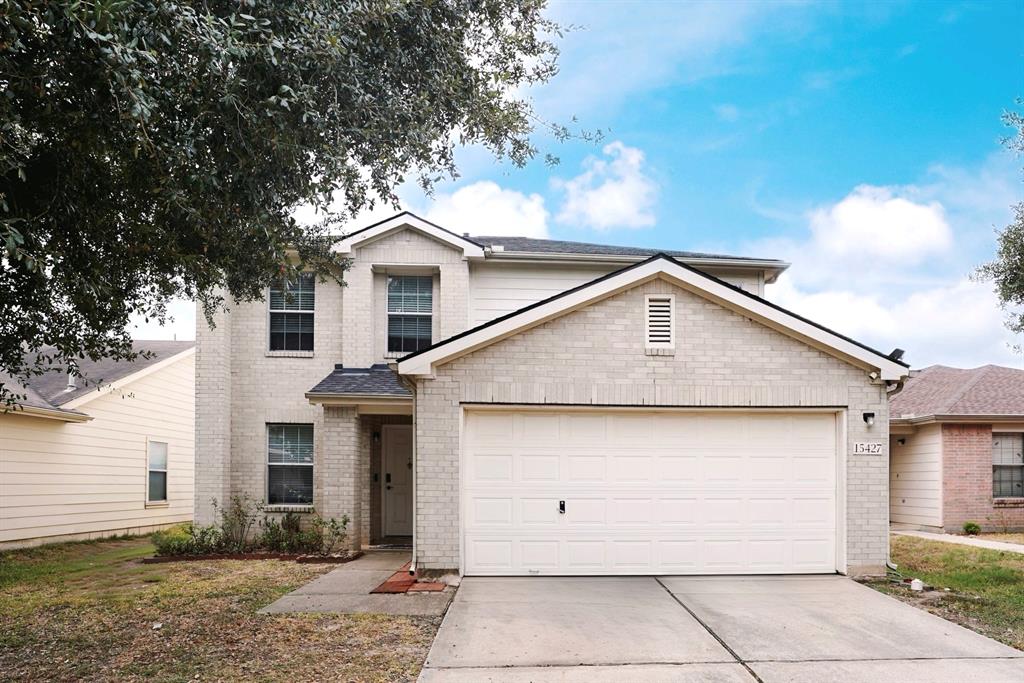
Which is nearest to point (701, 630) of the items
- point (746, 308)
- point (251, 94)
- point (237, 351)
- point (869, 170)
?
point (746, 308)

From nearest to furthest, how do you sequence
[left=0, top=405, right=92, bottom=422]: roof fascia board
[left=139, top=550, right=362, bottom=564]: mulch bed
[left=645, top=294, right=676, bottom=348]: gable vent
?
[left=645, top=294, right=676, bottom=348]: gable vent → [left=139, top=550, right=362, bottom=564]: mulch bed → [left=0, top=405, right=92, bottom=422]: roof fascia board

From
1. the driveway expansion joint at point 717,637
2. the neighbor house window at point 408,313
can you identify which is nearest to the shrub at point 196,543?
the neighbor house window at point 408,313

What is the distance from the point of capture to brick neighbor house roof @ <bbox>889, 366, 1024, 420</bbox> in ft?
54.9

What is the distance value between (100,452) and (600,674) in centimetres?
1531

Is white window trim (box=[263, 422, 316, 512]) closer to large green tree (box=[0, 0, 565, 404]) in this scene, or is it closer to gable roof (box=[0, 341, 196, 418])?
gable roof (box=[0, 341, 196, 418])

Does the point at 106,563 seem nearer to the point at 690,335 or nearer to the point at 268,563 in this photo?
the point at 268,563

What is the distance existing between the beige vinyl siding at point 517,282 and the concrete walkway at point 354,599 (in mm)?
5666

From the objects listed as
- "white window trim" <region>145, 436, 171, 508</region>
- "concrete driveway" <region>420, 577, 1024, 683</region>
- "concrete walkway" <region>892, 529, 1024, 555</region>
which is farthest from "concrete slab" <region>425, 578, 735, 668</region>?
"white window trim" <region>145, 436, 171, 508</region>

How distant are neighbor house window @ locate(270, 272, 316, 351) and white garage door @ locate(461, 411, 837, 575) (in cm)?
531

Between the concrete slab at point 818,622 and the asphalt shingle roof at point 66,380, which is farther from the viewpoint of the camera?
the asphalt shingle roof at point 66,380

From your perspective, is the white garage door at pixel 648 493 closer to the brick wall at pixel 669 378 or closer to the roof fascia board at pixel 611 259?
the brick wall at pixel 669 378

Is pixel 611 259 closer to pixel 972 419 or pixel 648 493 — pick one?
pixel 648 493

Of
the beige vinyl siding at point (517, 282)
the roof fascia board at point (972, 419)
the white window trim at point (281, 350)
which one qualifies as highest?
the beige vinyl siding at point (517, 282)

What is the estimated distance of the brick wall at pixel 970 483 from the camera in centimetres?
1641
